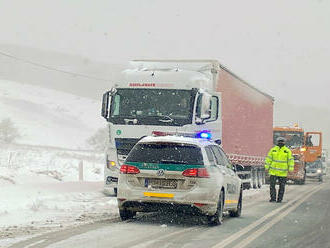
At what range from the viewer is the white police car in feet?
33.8

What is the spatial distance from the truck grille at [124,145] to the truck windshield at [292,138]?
17265mm

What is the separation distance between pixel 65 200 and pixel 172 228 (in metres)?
5.51

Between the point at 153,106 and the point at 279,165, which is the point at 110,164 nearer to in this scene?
the point at 153,106

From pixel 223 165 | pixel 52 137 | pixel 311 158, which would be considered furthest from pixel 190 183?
pixel 52 137

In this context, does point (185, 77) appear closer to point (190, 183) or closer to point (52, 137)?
point (190, 183)

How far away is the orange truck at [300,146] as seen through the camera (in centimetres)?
3047

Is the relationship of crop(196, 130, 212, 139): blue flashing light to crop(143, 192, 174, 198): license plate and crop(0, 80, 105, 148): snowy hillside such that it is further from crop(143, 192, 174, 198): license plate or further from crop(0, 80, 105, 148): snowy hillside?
crop(0, 80, 105, 148): snowy hillside

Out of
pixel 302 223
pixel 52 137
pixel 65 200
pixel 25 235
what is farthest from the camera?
pixel 52 137

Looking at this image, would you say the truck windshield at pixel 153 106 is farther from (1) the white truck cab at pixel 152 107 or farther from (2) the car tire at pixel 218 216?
(2) the car tire at pixel 218 216

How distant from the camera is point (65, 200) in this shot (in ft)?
49.2

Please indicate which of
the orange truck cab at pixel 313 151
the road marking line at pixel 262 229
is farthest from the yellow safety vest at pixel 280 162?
the orange truck cab at pixel 313 151

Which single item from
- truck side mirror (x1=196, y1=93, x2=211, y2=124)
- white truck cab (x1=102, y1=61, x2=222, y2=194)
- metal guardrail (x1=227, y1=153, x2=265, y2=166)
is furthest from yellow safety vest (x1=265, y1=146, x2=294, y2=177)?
truck side mirror (x1=196, y1=93, x2=211, y2=124)

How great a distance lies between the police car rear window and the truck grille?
14.6ft

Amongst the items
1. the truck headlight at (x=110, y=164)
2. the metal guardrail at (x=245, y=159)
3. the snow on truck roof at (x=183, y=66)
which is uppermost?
the snow on truck roof at (x=183, y=66)
